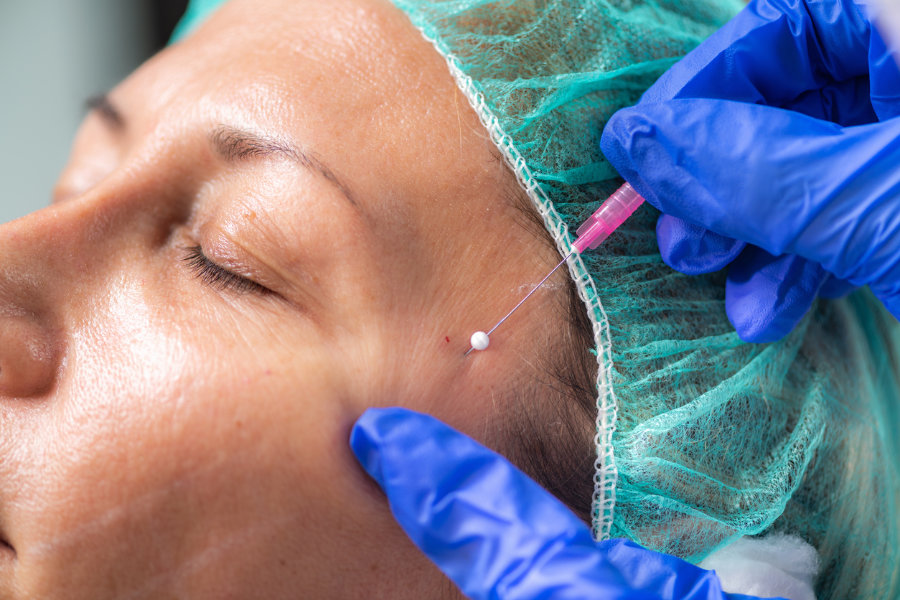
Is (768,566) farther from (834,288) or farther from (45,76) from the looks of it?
(45,76)

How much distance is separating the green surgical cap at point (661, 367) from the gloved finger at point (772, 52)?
14 centimetres

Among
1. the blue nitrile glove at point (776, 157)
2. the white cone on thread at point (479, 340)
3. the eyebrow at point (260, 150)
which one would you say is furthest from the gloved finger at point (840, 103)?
the eyebrow at point (260, 150)

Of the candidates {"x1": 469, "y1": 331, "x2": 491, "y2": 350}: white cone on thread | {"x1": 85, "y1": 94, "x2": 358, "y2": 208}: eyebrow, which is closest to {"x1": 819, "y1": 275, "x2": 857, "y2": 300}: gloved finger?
{"x1": 469, "y1": 331, "x2": 491, "y2": 350}: white cone on thread

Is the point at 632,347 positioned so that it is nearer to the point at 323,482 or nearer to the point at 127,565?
the point at 323,482

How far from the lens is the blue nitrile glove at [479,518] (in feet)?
2.76

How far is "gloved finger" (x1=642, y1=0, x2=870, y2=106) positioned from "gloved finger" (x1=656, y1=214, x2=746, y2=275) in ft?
0.62

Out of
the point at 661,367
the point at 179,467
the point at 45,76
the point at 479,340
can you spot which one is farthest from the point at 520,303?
the point at 45,76

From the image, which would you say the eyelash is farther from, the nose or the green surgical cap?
the green surgical cap

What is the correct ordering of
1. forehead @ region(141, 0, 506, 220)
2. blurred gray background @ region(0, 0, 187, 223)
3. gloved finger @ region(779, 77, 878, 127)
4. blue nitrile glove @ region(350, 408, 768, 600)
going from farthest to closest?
blurred gray background @ region(0, 0, 187, 223) < gloved finger @ region(779, 77, 878, 127) < forehead @ region(141, 0, 506, 220) < blue nitrile glove @ region(350, 408, 768, 600)

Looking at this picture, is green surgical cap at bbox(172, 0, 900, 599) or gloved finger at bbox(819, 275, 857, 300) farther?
gloved finger at bbox(819, 275, 857, 300)

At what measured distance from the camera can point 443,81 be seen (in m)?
1.02

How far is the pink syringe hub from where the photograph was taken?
1.01 metres

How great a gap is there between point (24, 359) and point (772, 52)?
1.11 metres

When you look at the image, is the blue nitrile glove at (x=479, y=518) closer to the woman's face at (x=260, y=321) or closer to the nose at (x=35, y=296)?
the woman's face at (x=260, y=321)
